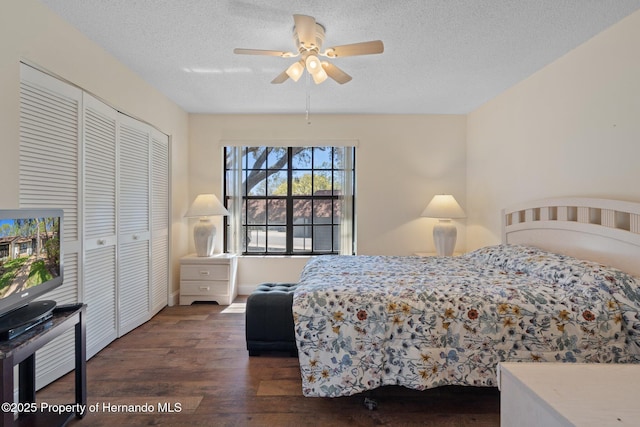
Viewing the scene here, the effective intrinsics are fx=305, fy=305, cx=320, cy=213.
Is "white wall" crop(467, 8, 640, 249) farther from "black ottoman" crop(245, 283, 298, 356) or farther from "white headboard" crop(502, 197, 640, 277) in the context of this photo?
"black ottoman" crop(245, 283, 298, 356)

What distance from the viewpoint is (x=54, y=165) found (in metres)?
2.03

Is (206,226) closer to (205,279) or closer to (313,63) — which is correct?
(205,279)

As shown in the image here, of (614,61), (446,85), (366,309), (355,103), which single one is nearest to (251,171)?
(355,103)

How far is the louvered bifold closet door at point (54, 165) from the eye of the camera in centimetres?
184

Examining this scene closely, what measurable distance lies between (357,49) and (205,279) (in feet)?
9.93

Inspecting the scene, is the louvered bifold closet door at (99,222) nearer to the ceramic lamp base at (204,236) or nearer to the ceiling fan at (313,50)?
the ceramic lamp base at (204,236)

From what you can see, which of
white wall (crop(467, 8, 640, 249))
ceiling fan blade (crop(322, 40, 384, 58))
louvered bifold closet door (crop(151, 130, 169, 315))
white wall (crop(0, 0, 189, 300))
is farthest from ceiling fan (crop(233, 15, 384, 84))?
louvered bifold closet door (crop(151, 130, 169, 315))

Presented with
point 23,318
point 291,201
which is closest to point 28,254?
point 23,318

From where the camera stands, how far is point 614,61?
2086 mm

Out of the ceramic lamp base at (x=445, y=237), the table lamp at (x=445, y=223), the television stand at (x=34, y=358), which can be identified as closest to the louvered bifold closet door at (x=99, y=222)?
the television stand at (x=34, y=358)

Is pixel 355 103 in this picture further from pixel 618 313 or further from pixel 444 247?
pixel 618 313

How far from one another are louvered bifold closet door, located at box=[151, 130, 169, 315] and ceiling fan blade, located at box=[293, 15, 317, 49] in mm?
2129

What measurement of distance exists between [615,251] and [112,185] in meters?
3.76

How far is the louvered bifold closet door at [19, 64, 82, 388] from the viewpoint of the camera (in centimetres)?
184
